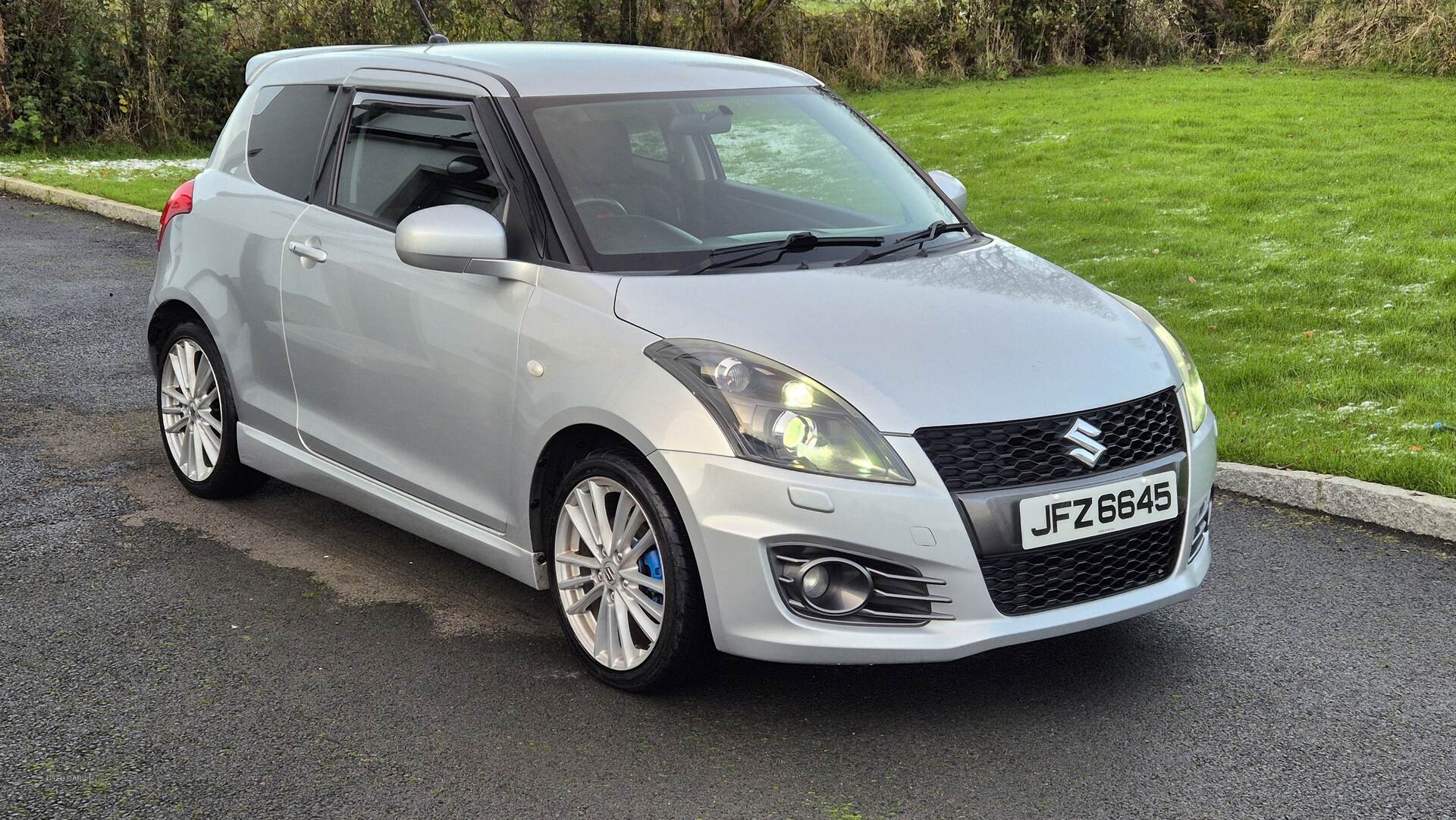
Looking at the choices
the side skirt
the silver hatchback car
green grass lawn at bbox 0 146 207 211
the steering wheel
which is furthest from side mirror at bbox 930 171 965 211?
green grass lawn at bbox 0 146 207 211

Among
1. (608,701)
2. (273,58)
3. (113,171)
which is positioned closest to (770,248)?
(608,701)

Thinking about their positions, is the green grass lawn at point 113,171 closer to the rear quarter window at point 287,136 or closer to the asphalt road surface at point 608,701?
the rear quarter window at point 287,136

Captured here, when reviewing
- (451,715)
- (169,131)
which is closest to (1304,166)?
(451,715)

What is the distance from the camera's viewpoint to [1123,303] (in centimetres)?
457

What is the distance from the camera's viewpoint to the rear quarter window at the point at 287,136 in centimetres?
523

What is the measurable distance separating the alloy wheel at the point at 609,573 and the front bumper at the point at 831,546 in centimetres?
23

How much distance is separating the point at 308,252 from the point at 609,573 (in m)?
1.77

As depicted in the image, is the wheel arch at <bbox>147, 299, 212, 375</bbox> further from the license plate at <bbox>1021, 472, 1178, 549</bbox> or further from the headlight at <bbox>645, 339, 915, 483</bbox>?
the license plate at <bbox>1021, 472, 1178, 549</bbox>

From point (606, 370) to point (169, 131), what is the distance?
16.1 metres

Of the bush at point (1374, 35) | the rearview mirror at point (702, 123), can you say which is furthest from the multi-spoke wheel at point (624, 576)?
the bush at point (1374, 35)

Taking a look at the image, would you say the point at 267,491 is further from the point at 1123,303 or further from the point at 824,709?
the point at 1123,303

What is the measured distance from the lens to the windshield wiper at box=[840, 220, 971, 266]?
450 centimetres

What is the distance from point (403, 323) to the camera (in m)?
4.59

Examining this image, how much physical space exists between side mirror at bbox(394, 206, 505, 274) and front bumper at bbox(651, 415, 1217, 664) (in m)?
0.90
